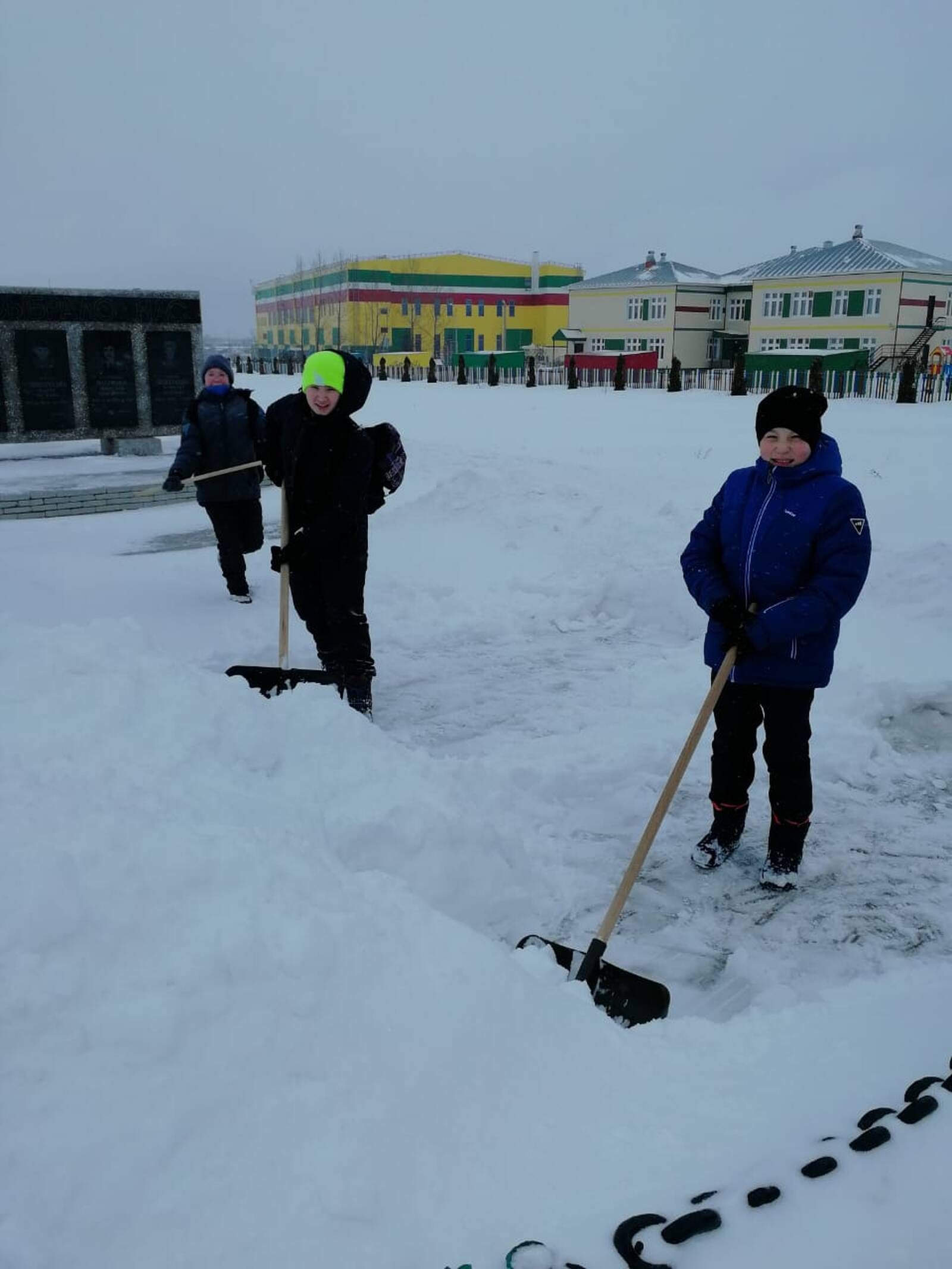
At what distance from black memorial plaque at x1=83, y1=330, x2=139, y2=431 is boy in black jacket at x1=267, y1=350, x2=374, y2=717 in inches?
323

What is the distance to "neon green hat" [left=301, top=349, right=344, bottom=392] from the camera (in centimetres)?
440

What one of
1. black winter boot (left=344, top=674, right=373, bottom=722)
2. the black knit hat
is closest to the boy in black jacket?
black winter boot (left=344, top=674, right=373, bottom=722)

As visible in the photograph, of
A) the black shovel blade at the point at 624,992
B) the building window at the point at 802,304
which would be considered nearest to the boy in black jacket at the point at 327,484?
the black shovel blade at the point at 624,992

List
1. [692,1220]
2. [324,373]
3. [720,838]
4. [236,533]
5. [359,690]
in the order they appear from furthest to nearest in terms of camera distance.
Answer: [236,533], [359,690], [324,373], [720,838], [692,1220]

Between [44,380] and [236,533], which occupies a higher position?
[44,380]

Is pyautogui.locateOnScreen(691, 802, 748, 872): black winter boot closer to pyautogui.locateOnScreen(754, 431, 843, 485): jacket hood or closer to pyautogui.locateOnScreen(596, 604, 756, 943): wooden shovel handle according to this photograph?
pyautogui.locateOnScreen(596, 604, 756, 943): wooden shovel handle

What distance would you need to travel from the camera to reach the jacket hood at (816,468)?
309 centimetres

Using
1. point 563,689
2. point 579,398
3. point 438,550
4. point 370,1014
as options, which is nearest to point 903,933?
point 370,1014

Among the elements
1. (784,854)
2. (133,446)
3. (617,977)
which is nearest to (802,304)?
(133,446)

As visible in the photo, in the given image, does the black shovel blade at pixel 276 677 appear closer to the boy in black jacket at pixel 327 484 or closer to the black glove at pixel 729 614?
the boy in black jacket at pixel 327 484

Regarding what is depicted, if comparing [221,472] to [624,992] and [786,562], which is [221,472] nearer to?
[786,562]

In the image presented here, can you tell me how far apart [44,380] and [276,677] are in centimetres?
884

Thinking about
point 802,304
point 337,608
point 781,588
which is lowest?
point 337,608

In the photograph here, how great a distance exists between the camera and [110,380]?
12.0 m
